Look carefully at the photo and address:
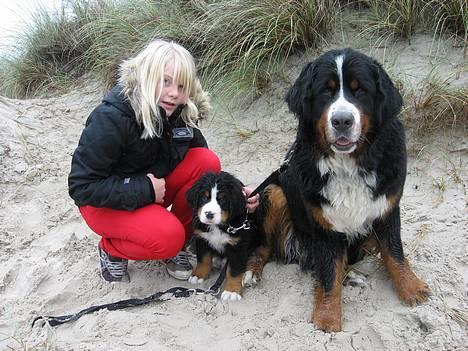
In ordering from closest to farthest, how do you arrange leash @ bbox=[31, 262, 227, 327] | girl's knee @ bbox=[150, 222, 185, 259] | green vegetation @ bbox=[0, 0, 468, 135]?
leash @ bbox=[31, 262, 227, 327] < girl's knee @ bbox=[150, 222, 185, 259] < green vegetation @ bbox=[0, 0, 468, 135]

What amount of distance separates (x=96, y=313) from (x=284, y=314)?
3.54ft

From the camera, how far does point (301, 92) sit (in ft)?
9.23

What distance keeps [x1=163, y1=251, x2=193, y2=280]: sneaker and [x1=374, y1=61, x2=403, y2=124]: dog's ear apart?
163 cm

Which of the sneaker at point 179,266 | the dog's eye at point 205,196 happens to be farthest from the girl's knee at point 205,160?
the sneaker at point 179,266

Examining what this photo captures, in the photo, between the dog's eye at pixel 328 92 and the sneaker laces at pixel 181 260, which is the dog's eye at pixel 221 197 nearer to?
the sneaker laces at pixel 181 260

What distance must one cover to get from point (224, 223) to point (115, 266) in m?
0.79

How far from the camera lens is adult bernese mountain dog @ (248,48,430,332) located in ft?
8.73

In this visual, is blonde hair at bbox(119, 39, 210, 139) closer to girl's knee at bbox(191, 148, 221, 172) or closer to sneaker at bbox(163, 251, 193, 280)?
girl's knee at bbox(191, 148, 221, 172)

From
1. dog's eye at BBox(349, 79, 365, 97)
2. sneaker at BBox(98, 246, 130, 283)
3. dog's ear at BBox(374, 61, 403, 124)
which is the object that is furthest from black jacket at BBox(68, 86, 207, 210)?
dog's ear at BBox(374, 61, 403, 124)

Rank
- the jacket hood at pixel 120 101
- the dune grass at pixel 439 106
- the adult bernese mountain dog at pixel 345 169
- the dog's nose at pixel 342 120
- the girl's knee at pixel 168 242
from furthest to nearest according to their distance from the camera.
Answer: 1. the dune grass at pixel 439 106
2. the girl's knee at pixel 168 242
3. the jacket hood at pixel 120 101
4. the adult bernese mountain dog at pixel 345 169
5. the dog's nose at pixel 342 120

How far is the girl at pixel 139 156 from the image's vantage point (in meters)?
3.08

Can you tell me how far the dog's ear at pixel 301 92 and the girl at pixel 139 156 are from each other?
721 millimetres

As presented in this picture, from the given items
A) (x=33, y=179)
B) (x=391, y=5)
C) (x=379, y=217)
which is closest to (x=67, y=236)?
(x=33, y=179)

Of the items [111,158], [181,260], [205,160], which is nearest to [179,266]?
[181,260]
